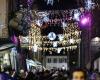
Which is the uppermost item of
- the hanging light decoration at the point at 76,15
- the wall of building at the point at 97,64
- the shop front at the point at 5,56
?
the hanging light decoration at the point at 76,15

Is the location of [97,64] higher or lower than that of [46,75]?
higher

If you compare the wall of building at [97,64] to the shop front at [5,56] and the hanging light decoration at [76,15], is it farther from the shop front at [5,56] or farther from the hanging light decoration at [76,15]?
the shop front at [5,56]

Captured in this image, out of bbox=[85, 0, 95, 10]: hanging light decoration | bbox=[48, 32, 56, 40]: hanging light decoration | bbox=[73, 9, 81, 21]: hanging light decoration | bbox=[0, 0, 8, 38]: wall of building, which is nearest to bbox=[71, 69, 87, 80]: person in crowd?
bbox=[85, 0, 95, 10]: hanging light decoration

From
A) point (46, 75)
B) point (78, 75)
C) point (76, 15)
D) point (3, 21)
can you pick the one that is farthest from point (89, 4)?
point (78, 75)

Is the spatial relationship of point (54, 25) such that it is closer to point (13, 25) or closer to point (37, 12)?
point (37, 12)

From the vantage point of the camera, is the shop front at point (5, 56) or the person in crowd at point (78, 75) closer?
the person in crowd at point (78, 75)

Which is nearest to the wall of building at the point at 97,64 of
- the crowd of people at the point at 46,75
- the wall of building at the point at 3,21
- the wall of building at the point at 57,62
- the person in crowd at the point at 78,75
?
the crowd of people at the point at 46,75

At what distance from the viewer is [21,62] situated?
443 inches

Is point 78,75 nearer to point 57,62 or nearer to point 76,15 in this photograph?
point 76,15

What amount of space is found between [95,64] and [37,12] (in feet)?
7.80

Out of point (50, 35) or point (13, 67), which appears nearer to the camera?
point (13, 67)

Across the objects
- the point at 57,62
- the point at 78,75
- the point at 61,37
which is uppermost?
the point at 78,75

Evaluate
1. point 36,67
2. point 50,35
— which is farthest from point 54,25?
point 36,67

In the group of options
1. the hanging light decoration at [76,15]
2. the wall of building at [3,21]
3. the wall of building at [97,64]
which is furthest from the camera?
the hanging light decoration at [76,15]
